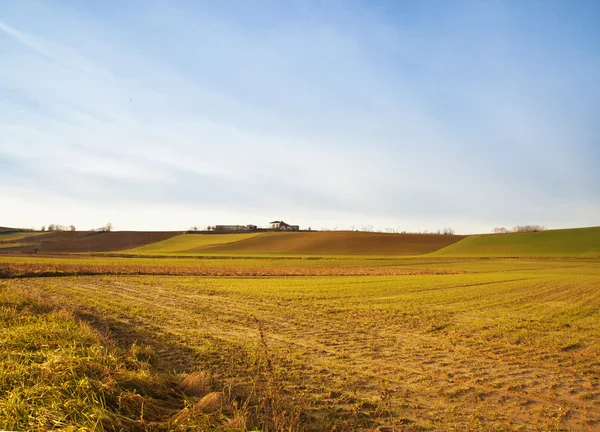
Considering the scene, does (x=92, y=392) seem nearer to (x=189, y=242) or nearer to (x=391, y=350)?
(x=391, y=350)

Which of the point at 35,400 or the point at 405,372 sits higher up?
the point at 35,400

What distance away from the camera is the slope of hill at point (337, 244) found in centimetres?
10106

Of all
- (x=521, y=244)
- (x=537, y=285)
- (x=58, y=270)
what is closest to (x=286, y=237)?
(x=521, y=244)

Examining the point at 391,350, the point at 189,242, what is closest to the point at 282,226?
the point at 189,242

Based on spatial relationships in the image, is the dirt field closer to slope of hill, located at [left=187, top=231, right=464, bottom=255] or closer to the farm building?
slope of hill, located at [left=187, top=231, right=464, bottom=255]

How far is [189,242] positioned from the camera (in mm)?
121188

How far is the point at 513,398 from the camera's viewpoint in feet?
26.6

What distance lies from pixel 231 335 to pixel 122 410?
7634 mm

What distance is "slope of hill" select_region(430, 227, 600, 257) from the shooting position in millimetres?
86600

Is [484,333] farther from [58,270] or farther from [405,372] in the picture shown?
[58,270]

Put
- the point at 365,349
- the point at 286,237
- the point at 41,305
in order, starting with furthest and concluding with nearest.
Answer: the point at 286,237 < the point at 41,305 < the point at 365,349

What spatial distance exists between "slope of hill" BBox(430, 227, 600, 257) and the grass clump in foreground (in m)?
90.1

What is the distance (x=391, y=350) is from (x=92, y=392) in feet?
27.2

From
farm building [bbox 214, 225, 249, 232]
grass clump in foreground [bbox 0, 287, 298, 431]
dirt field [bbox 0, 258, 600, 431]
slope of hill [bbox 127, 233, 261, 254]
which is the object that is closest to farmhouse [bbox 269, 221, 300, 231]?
farm building [bbox 214, 225, 249, 232]
